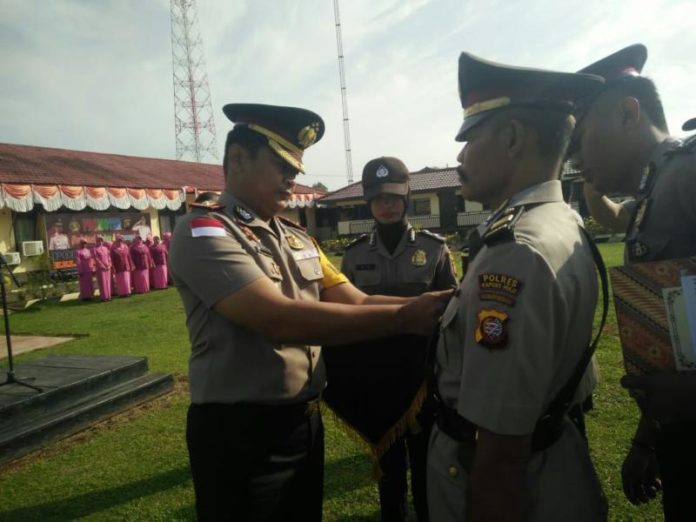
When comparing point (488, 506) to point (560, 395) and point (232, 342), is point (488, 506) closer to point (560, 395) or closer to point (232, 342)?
point (560, 395)

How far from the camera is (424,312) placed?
1802 millimetres

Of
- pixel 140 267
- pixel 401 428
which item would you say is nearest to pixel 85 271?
pixel 140 267

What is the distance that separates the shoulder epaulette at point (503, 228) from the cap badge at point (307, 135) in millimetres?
1128

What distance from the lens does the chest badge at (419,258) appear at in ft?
11.5

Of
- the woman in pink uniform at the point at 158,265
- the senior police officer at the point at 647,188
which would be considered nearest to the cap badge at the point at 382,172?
the senior police officer at the point at 647,188

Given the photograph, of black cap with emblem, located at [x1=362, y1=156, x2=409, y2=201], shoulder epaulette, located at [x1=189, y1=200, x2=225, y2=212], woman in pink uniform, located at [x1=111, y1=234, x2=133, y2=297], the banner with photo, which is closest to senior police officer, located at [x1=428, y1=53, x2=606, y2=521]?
shoulder epaulette, located at [x1=189, y1=200, x2=225, y2=212]

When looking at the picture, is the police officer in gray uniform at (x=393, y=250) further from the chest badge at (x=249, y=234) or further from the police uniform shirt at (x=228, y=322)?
the chest badge at (x=249, y=234)

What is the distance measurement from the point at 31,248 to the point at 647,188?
1776 cm

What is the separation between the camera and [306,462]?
2.14 metres

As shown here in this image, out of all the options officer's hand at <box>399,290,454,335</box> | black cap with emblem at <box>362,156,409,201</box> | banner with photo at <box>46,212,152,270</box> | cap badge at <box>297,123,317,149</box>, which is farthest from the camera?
banner with photo at <box>46,212,152,270</box>

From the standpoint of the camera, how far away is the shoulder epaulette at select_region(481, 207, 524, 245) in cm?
131

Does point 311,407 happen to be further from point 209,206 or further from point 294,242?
point 209,206

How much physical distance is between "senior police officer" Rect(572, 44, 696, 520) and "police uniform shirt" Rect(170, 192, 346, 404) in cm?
122

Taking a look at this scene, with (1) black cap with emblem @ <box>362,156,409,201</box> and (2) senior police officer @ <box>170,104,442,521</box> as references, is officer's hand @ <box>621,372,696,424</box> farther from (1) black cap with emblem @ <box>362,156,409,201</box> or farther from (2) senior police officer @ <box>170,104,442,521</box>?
(1) black cap with emblem @ <box>362,156,409,201</box>
